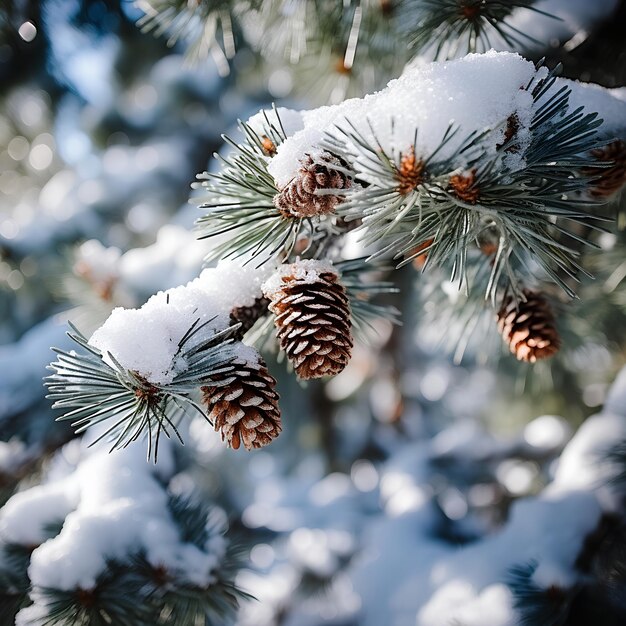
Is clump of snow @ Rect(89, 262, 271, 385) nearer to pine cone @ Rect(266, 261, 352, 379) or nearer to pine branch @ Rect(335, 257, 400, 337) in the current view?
pine cone @ Rect(266, 261, 352, 379)

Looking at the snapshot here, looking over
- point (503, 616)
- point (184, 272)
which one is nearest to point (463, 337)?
point (503, 616)

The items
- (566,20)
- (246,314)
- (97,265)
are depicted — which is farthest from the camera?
(97,265)

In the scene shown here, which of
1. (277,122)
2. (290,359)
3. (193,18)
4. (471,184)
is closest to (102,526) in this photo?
(290,359)

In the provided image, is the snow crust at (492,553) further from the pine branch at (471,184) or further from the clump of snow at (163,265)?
the clump of snow at (163,265)

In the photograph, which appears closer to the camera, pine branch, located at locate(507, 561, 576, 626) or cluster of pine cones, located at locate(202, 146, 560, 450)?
cluster of pine cones, located at locate(202, 146, 560, 450)

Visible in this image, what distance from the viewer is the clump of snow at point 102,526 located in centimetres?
110

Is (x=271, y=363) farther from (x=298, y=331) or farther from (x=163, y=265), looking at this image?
(x=298, y=331)

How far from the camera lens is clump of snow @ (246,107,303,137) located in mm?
810

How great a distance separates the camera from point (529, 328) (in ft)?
3.31

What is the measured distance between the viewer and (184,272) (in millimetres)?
1631

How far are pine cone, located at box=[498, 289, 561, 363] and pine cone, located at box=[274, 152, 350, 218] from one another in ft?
1.66

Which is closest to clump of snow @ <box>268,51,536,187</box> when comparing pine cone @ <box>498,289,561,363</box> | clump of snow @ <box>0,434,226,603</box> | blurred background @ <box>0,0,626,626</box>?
pine cone @ <box>498,289,561,363</box>

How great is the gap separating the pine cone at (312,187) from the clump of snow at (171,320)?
0.20m

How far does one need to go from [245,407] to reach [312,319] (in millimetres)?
172
